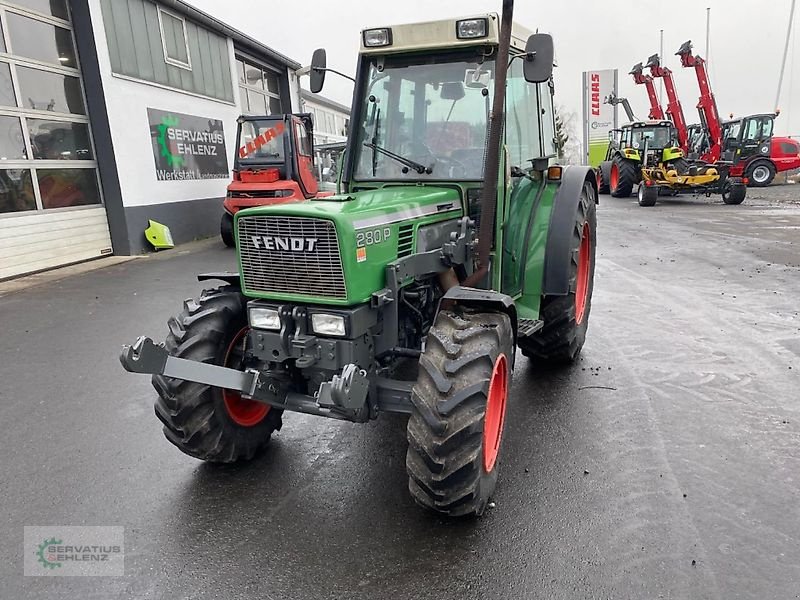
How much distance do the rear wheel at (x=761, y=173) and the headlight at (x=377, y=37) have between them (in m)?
22.3

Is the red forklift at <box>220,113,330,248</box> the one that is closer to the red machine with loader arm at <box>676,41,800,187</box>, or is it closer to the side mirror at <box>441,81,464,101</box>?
the side mirror at <box>441,81,464,101</box>

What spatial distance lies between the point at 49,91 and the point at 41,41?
2.73ft

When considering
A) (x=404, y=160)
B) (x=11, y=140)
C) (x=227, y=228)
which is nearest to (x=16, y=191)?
(x=11, y=140)

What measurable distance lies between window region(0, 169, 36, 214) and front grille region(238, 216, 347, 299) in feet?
27.8

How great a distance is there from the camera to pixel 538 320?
14.3ft

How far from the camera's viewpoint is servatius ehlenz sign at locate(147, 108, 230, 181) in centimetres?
1226

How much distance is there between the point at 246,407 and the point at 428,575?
1.54m

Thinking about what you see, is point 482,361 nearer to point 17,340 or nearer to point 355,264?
point 355,264

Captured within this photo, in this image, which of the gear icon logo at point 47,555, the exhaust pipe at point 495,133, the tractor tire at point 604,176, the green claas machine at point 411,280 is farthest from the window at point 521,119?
the tractor tire at point 604,176

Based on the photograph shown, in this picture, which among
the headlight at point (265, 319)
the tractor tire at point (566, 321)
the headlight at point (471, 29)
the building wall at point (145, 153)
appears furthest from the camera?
the building wall at point (145, 153)

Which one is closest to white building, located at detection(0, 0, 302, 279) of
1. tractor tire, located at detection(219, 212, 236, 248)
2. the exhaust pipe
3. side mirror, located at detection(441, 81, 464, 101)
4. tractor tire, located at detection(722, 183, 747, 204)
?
tractor tire, located at detection(219, 212, 236, 248)

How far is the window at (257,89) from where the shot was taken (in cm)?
1661

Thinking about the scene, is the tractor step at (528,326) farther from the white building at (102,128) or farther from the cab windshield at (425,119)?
the white building at (102,128)

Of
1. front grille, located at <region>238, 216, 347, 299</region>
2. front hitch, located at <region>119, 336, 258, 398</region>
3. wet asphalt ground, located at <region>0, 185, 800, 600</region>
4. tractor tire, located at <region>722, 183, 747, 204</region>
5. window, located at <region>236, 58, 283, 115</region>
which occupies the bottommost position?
wet asphalt ground, located at <region>0, 185, 800, 600</region>
